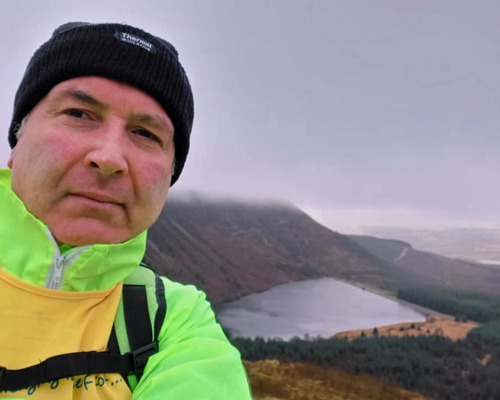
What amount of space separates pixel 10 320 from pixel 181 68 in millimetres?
958

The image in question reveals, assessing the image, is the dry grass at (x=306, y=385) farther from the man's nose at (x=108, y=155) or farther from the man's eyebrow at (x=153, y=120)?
the man's nose at (x=108, y=155)

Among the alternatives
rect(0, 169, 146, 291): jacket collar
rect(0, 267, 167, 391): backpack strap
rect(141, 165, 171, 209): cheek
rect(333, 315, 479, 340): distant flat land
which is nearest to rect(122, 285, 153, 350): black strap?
rect(0, 267, 167, 391): backpack strap

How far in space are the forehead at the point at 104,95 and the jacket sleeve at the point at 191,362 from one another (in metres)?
0.55

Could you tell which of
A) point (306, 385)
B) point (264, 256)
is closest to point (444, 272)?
point (264, 256)

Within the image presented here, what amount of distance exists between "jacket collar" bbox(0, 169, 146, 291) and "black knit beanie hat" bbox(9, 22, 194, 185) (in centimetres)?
38

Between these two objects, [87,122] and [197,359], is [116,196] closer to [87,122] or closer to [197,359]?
[87,122]

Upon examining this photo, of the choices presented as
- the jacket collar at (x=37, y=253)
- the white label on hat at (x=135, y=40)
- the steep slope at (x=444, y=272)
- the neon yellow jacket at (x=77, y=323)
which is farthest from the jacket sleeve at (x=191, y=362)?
the steep slope at (x=444, y=272)

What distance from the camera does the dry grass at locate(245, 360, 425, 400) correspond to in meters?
15.1

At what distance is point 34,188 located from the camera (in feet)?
3.26

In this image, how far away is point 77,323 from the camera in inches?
37.4

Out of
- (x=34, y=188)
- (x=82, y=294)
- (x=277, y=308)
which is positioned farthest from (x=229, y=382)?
(x=277, y=308)

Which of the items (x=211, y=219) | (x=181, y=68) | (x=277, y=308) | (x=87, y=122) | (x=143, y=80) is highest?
(x=181, y=68)

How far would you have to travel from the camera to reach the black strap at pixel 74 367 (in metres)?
0.86

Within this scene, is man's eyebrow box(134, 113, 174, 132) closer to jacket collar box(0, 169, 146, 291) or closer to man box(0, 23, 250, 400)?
man box(0, 23, 250, 400)
